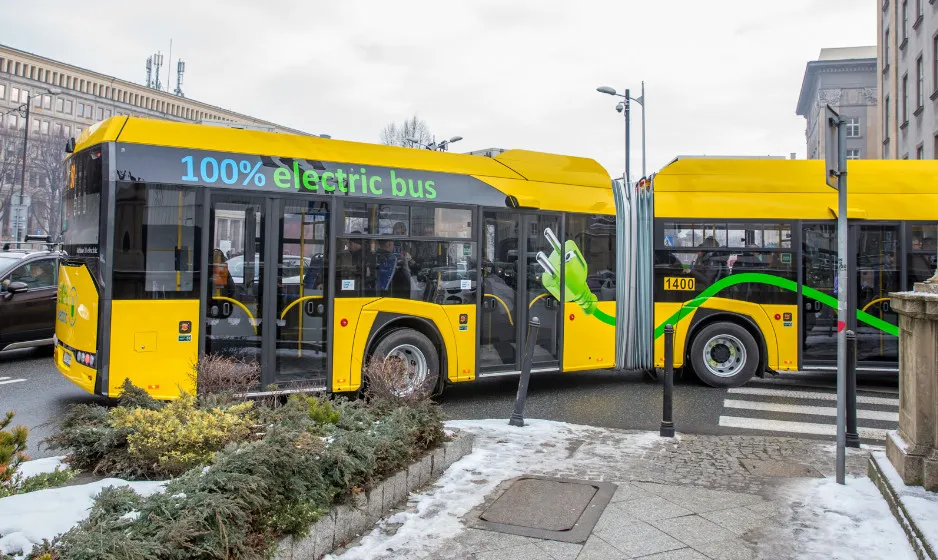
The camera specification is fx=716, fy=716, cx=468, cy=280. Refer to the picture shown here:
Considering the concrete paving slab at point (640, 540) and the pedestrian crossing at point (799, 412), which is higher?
the pedestrian crossing at point (799, 412)

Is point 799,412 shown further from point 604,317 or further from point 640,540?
point 640,540

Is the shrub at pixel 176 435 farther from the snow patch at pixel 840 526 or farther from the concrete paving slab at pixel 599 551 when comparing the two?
the snow patch at pixel 840 526

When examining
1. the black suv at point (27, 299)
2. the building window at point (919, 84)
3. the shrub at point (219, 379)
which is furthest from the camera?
the building window at point (919, 84)

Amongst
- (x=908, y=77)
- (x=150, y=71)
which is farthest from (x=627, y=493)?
(x=150, y=71)

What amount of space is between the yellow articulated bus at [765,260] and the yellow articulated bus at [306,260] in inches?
51.8

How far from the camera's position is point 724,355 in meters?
11.0

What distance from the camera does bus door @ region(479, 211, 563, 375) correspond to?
9562 millimetres

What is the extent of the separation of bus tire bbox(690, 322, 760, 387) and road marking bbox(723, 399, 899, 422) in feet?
3.14

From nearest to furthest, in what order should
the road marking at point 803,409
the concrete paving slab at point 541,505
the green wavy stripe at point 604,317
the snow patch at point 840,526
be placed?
the snow patch at point 840,526 < the concrete paving slab at point 541,505 < the road marking at point 803,409 < the green wavy stripe at point 604,317

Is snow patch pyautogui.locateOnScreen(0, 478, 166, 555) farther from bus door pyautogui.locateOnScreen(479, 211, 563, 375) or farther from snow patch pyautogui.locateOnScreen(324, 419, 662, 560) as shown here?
bus door pyautogui.locateOnScreen(479, 211, 563, 375)

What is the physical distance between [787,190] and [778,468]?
5.84 m

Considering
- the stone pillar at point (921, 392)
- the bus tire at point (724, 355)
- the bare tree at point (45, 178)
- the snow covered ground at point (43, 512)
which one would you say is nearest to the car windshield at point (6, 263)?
the snow covered ground at point (43, 512)

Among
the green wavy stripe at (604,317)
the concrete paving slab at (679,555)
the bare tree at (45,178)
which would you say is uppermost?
the bare tree at (45,178)

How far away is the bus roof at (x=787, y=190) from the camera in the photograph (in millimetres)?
10688
